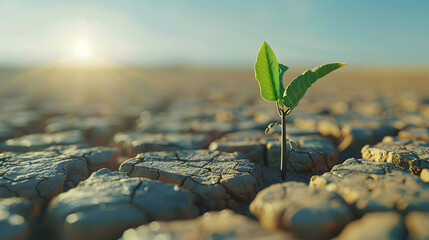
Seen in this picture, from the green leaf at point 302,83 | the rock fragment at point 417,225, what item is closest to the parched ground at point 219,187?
the rock fragment at point 417,225

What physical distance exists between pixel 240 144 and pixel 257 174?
60cm

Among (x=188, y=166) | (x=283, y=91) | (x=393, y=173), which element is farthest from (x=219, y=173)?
(x=393, y=173)

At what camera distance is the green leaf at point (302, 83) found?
1.34 meters

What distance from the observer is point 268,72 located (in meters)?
1.46

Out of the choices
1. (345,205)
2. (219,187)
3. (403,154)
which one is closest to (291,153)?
(403,154)

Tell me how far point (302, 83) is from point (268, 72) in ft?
0.59

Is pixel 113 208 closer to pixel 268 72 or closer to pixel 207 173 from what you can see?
pixel 207 173

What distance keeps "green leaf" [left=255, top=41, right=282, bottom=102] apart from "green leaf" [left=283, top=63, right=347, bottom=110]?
0.19 ft

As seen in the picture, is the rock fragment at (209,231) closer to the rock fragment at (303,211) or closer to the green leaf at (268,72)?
the rock fragment at (303,211)

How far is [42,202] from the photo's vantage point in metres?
1.40

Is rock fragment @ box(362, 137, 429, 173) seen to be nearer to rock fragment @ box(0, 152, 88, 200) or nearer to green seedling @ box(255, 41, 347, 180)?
green seedling @ box(255, 41, 347, 180)

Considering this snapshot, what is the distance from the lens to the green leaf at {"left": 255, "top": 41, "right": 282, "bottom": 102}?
4.64ft

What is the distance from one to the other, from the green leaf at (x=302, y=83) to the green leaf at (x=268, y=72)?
58mm

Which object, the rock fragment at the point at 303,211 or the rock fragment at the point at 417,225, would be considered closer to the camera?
the rock fragment at the point at 417,225
